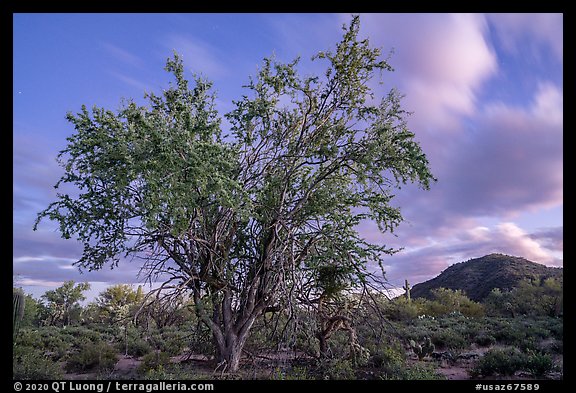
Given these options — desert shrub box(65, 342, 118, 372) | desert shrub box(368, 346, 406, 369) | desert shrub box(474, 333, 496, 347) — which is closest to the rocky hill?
desert shrub box(474, 333, 496, 347)

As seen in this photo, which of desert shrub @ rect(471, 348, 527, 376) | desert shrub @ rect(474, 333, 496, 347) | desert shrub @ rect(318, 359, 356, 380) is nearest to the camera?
desert shrub @ rect(318, 359, 356, 380)

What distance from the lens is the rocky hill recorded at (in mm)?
39156

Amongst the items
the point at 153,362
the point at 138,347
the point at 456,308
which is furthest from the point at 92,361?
the point at 456,308

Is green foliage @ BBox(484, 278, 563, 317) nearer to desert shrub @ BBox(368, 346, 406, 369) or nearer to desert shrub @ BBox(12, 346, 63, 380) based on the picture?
desert shrub @ BBox(368, 346, 406, 369)

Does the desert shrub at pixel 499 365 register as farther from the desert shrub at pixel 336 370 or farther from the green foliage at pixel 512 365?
the desert shrub at pixel 336 370

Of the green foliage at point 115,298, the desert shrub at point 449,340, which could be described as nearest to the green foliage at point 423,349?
the desert shrub at point 449,340

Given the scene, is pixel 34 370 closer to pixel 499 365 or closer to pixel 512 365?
pixel 499 365

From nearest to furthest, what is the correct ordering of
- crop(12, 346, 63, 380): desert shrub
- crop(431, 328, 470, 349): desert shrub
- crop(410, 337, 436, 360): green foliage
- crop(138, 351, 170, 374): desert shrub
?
1. crop(12, 346, 63, 380): desert shrub
2. crop(138, 351, 170, 374): desert shrub
3. crop(410, 337, 436, 360): green foliage
4. crop(431, 328, 470, 349): desert shrub

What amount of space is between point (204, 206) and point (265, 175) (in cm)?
213

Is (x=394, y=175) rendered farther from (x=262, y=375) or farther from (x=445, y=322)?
(x=445, y=322)

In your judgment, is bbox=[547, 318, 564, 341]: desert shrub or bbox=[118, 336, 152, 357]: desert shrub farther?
bbox=[547, 318, 564, 341]: desert shrub

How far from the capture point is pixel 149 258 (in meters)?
11.4

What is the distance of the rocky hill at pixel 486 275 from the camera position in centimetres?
3916
